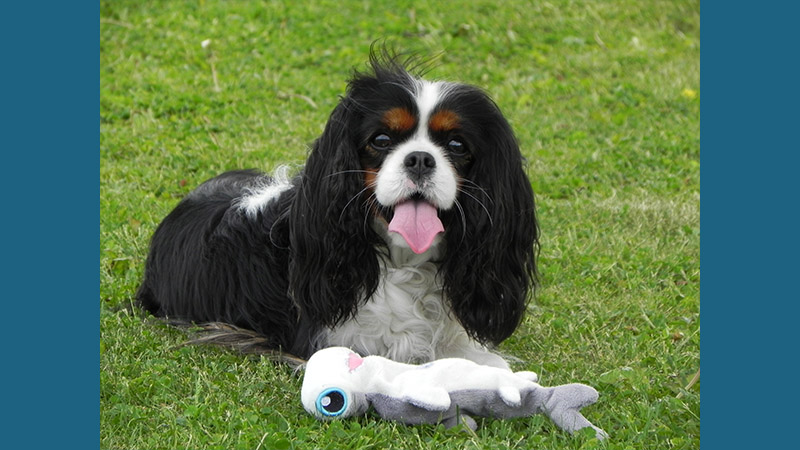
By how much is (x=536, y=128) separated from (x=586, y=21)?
351 centimetres

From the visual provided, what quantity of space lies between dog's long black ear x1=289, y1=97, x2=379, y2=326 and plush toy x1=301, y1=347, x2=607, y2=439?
0.53 m

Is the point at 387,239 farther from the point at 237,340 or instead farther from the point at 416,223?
the point at 237,340

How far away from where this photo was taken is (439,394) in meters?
3.36

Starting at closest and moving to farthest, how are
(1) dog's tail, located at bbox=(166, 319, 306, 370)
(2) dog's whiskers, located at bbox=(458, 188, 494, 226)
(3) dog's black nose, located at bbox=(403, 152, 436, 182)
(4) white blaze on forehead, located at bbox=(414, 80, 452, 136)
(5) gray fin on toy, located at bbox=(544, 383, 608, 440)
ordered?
(5) gray fin on toy, located at bbox=(544, 383, 608, 440)
(3) dog's black nose, located at bbox=(403, 152, 436, 182)
(4) white blaze on forehead, located at bbox=(414, 80, 452, 136)
(2) dog's whiskers, located at bbox=(458, 188, 494, 226)
(1) dog's tail, located at bbox=(166, 319, 306, 370)

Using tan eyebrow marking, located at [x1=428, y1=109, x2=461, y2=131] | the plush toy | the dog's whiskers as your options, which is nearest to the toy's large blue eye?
the plush toy

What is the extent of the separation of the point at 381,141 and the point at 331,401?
98cm

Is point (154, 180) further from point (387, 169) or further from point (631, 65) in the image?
point (631, 65)

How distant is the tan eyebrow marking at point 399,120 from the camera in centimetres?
368

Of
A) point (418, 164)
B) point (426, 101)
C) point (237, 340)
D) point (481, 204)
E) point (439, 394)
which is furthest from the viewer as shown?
point (237, 340)

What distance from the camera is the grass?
3492 millimetres

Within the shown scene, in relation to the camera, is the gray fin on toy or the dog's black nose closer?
the gray fin on toy

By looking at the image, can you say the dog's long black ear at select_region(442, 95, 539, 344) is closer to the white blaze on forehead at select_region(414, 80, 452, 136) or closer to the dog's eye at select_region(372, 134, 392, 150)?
the white blaze on forehead at select_region(414, 80, 452, 136)

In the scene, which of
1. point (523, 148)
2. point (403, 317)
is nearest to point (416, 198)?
point (403, 317)

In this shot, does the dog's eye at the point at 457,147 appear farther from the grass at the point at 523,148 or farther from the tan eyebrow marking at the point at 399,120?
the grass at the point at 523,148
